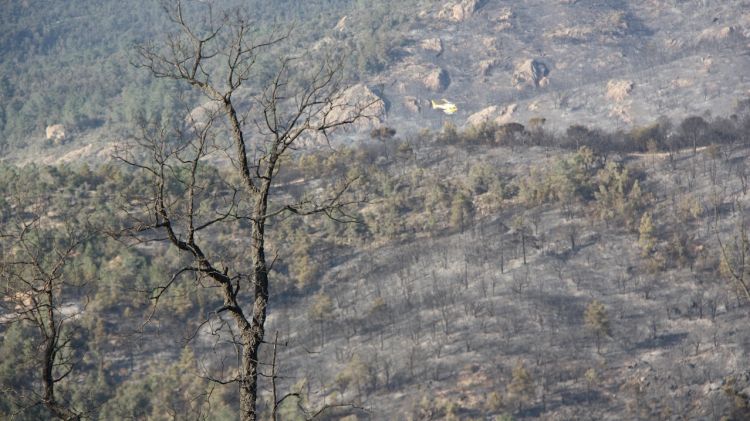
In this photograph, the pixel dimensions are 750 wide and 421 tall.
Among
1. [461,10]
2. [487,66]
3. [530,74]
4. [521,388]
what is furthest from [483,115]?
[521,388]

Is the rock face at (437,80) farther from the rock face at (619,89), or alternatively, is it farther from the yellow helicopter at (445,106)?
the rock face at (619,89)

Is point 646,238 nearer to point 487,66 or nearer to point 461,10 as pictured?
point 487,66

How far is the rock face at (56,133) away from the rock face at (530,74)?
69.8 m

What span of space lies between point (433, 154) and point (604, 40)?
2772 inches

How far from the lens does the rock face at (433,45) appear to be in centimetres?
14638

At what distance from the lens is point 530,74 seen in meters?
136

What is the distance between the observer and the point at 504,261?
2520 inches

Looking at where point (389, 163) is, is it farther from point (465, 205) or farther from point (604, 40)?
point (604, 40)

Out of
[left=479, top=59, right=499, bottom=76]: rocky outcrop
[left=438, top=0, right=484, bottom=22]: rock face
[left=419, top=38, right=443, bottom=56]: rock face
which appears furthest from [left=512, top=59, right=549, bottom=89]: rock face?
[left=438, top=0, right=484, bottom=22]: rock face

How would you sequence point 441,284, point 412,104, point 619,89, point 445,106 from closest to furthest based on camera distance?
point 441,284
point 619,89
point 445,106
point 412,104

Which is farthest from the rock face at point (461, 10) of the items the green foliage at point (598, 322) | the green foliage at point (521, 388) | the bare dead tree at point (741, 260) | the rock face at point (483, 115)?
the green foliage at point (521, 388)

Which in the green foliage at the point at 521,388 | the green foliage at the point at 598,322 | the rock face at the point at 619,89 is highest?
the rock face at the point at 619,89

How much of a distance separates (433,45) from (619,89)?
3595cm

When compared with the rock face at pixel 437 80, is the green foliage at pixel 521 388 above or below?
below
